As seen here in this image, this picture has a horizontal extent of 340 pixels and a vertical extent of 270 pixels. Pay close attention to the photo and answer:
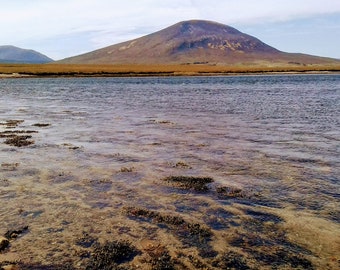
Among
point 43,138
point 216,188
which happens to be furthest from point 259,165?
point 43,138

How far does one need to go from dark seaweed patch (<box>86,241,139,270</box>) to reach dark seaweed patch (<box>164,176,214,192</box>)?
452 cm

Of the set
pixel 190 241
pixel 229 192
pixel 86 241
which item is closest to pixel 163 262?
pixel 190 241

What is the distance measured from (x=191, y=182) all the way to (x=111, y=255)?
573 centimetres

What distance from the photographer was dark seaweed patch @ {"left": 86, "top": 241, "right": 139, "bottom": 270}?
7.65 metres

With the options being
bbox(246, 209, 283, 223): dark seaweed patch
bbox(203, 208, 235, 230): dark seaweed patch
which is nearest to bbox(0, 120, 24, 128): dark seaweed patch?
bbox(203, 208, 235, 230): dark seaweed patch

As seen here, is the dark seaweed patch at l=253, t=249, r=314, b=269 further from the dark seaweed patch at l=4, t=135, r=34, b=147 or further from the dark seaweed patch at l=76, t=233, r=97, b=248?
the dark seaweed patch at l=4, t=135, r=34, b=147

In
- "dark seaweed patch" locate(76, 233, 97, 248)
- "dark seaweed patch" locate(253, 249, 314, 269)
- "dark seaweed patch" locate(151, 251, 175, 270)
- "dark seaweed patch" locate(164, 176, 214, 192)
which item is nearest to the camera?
"dark seaweed patch" locate(151, 251, 175, 270)

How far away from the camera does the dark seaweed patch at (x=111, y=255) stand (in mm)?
7652

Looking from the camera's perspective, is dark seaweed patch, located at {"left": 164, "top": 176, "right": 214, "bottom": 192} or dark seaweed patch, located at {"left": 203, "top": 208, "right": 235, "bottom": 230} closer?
dark seaweed patch, located at {"left": 203, "top": 208, "right": 235, "bottom": 230}

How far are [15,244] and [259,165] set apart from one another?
1047cm

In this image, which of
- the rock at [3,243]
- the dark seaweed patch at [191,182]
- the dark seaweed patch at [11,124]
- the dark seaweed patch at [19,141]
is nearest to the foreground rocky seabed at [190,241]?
the rock at [3,243]

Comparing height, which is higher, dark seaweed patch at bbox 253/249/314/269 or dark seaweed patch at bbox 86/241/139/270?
dark seaweed patch at bbox 86/241/139/270

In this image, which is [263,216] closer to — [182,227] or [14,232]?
[182,227]

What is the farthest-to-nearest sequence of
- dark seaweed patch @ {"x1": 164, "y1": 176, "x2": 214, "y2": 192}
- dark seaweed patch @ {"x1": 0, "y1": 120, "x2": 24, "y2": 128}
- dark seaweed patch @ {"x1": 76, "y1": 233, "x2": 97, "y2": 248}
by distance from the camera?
dark seaweed patch @ {"x1": 0, "y1": 120, "x2": 24, "y2": 128}, dark seaweed patch @ {"x1": 164, "y1": 176, "x2": 214, "y2": 192}, dark seaweed patch @ {"x1": 76, "y1": 233, "x2": 97, "y2": 248}
